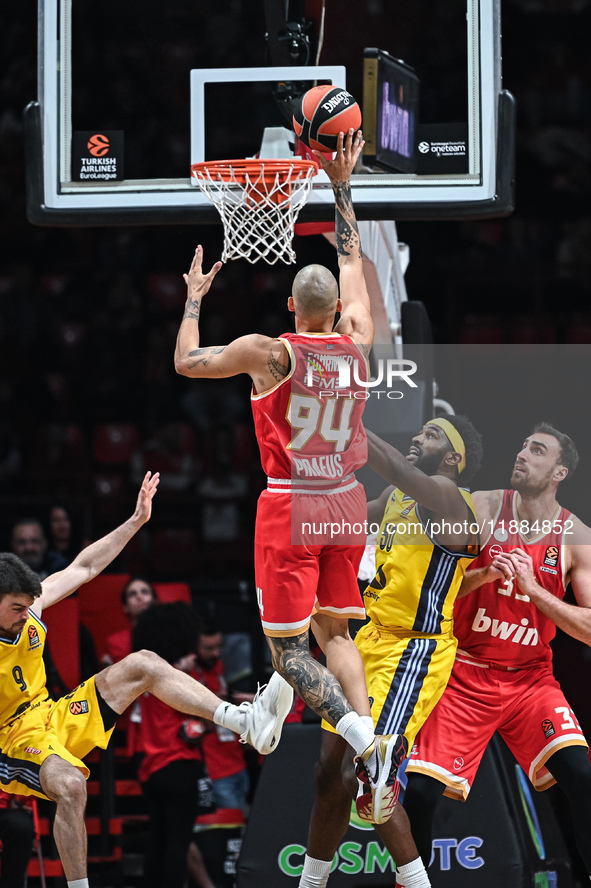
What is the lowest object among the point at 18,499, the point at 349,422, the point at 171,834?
the point at 171,834

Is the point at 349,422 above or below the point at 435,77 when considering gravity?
below

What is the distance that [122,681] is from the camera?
5926 mm

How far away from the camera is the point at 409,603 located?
5461mm

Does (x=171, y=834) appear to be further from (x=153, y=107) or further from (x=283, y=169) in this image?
(x=153, y=107)

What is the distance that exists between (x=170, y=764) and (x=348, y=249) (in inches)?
131

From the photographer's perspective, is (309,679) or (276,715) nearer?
(309,679)

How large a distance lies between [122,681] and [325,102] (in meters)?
2.92

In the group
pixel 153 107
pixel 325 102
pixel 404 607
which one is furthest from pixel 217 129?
pixel 153 107

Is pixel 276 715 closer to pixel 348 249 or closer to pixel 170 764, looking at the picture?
pixel 170 764

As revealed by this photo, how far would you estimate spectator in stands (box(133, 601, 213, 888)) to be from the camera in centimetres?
689

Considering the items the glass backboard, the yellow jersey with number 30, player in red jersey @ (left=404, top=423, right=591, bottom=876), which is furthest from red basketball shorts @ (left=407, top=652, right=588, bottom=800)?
the glass backboard

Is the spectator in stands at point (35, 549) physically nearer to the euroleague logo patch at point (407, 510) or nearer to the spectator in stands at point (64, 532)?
the spectator in stands at point (64, 532)

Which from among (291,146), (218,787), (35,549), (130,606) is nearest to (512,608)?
(291,146)

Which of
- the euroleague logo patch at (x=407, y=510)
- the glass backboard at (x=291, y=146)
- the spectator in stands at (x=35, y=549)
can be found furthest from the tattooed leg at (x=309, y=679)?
the spectator in stands at (x=35, y=549)
